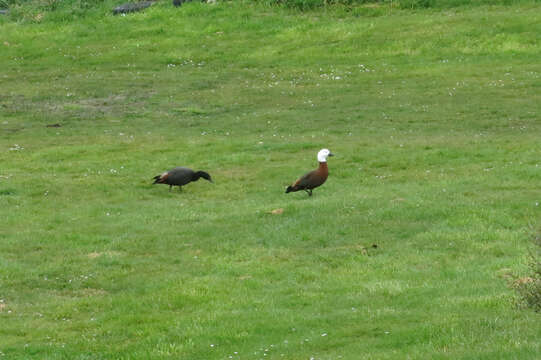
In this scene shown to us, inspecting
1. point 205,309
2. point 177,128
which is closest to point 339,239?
point 205,309

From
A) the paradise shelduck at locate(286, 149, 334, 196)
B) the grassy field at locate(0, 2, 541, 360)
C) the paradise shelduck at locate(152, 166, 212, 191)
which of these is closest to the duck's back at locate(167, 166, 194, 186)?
the paradise shelduck at locate(152, 166, 212, 191)

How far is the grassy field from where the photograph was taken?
14.8m

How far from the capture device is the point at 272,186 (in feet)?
90.7

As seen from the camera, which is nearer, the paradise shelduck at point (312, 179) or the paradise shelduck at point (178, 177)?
the paradise shelduck at point (312, 179)

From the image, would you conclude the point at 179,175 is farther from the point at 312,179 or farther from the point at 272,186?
the point at 312,179

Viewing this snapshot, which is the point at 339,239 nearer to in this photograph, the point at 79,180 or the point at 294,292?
the point at 294,292

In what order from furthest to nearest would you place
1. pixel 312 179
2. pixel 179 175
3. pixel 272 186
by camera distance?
pixel 272 186 < pixel 179 175 < pixel 312 179

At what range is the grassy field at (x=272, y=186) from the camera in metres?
14.8

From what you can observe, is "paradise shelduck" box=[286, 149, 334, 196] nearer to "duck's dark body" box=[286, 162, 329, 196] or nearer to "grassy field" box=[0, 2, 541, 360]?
"duck's dark body" box=[286, 162, 329, 196]

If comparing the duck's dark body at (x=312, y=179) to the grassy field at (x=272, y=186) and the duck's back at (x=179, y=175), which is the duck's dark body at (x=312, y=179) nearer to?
the grassy field at (x=272, y=186)

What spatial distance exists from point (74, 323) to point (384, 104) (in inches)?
1019

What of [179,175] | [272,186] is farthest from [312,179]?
[179,175]

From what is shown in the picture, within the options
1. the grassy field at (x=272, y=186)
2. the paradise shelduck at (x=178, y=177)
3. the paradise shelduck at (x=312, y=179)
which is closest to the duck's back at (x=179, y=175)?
the paradise shelduck at (x=178, y=177)

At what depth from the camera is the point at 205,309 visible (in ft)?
52.9
